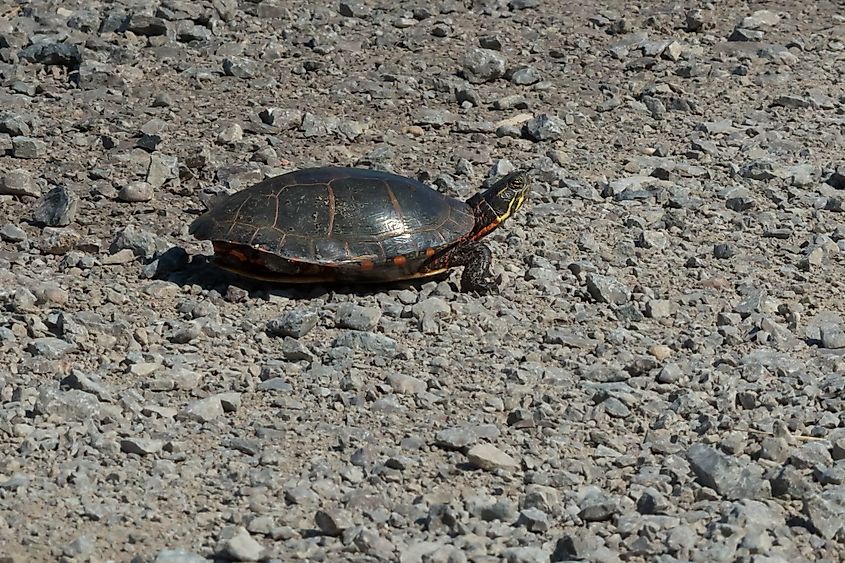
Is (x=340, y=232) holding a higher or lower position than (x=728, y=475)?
lower

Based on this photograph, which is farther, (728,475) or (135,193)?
(135,193)

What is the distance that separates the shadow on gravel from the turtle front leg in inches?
9.6

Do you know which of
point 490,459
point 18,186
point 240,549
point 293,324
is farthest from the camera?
point 18,186

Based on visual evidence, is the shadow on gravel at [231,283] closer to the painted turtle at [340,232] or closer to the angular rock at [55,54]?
the painted turtle at [340,232]

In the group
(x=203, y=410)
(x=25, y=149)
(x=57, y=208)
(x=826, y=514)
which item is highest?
(x=826, y=514)

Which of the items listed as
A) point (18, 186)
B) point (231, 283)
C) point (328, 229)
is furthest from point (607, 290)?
point (18, 186)

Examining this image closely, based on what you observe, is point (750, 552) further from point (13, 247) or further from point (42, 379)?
point (13, 247)

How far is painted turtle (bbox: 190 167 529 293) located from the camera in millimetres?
6754

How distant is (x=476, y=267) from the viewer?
701 centimetres

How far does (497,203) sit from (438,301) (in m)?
0.90

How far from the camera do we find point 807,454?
534cm

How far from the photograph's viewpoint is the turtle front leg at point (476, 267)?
6.97m

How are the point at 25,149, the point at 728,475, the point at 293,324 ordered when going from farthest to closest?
1. the point at 25,149
2. the point at 293,324
3. the point at 728,475

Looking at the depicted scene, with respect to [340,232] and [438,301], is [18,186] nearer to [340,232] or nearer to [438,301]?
[340,232]
